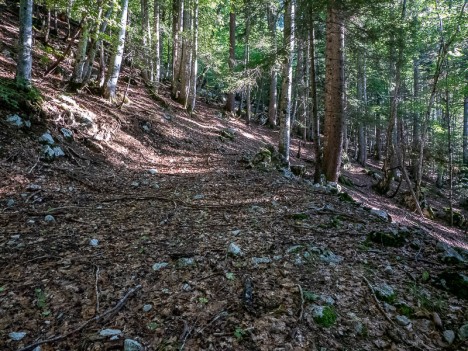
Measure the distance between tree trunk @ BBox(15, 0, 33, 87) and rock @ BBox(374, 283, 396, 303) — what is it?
8.22 m

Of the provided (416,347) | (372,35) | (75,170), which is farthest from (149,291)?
(372,35)

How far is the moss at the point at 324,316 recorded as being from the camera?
2.70 m

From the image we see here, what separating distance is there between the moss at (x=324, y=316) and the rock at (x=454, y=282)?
1.53 metres

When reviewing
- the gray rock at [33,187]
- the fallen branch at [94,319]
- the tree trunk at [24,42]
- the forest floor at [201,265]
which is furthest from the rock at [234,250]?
the tree trunk at [24,42]

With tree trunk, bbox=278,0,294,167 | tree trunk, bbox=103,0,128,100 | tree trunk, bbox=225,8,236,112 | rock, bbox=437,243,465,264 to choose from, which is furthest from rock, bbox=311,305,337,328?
tree trunk, bbox=225,8,236,112

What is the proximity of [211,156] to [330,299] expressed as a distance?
8.27m

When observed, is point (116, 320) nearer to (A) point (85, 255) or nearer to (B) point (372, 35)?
(A) point (85, 255)

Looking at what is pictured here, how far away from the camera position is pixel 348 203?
261 inches

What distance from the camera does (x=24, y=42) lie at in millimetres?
6969

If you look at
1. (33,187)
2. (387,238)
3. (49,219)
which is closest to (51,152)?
(33,187)

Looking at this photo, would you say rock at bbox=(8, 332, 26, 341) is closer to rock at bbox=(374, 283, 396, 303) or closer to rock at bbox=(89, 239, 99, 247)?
rock at bbox=(89, 239, 99, 247)

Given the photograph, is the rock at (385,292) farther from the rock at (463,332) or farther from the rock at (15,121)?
the rock at (15,121)

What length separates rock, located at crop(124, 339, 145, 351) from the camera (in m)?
2.38

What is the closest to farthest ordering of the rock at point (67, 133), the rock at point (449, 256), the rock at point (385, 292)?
1. the rock at point (385, 292)
2. the rock at point (449, 256)
3. the rock at point (67, 133)
